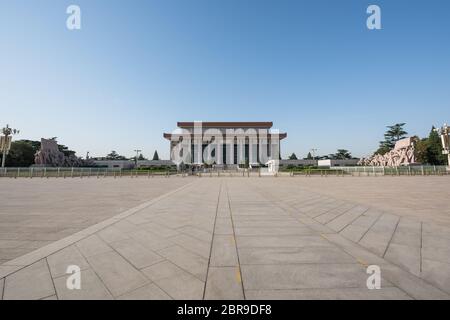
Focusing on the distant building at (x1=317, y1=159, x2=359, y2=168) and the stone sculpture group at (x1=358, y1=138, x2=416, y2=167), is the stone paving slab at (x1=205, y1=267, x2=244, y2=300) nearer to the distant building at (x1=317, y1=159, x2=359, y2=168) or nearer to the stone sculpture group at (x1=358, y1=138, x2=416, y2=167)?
the stone sculpture group at (x1=358, y1=138, x2=416, y2=167)

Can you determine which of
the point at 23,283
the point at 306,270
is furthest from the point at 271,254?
the point at 23,283

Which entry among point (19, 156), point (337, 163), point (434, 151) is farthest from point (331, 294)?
point (337, 163)

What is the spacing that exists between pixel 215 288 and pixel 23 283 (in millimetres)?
2354

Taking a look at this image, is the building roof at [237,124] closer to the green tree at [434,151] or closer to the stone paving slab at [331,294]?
the green tree at [434,151]

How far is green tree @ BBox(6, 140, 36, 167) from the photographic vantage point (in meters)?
53.7

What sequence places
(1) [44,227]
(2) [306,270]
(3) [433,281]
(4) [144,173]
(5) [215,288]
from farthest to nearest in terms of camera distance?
(4) [144,173], (1) [44,227], (2) [306,270], (3) [433,281], (5) [215,288]

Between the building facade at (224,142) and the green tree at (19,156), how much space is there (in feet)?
134

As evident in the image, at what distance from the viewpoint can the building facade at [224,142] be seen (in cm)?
8144

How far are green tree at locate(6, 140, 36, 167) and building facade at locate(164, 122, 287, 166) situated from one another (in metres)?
40.9

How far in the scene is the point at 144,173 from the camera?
3450 cm

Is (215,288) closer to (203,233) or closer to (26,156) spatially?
(203,233)

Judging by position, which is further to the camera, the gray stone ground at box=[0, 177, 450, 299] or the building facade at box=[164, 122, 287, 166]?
the building facade at box=[164, 122, 287, 166]

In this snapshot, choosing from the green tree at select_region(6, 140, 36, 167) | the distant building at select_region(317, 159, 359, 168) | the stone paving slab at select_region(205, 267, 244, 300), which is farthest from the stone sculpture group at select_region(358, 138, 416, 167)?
the green tree at select_region(6, 140, 36, 167)

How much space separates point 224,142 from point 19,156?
63.7 meters
